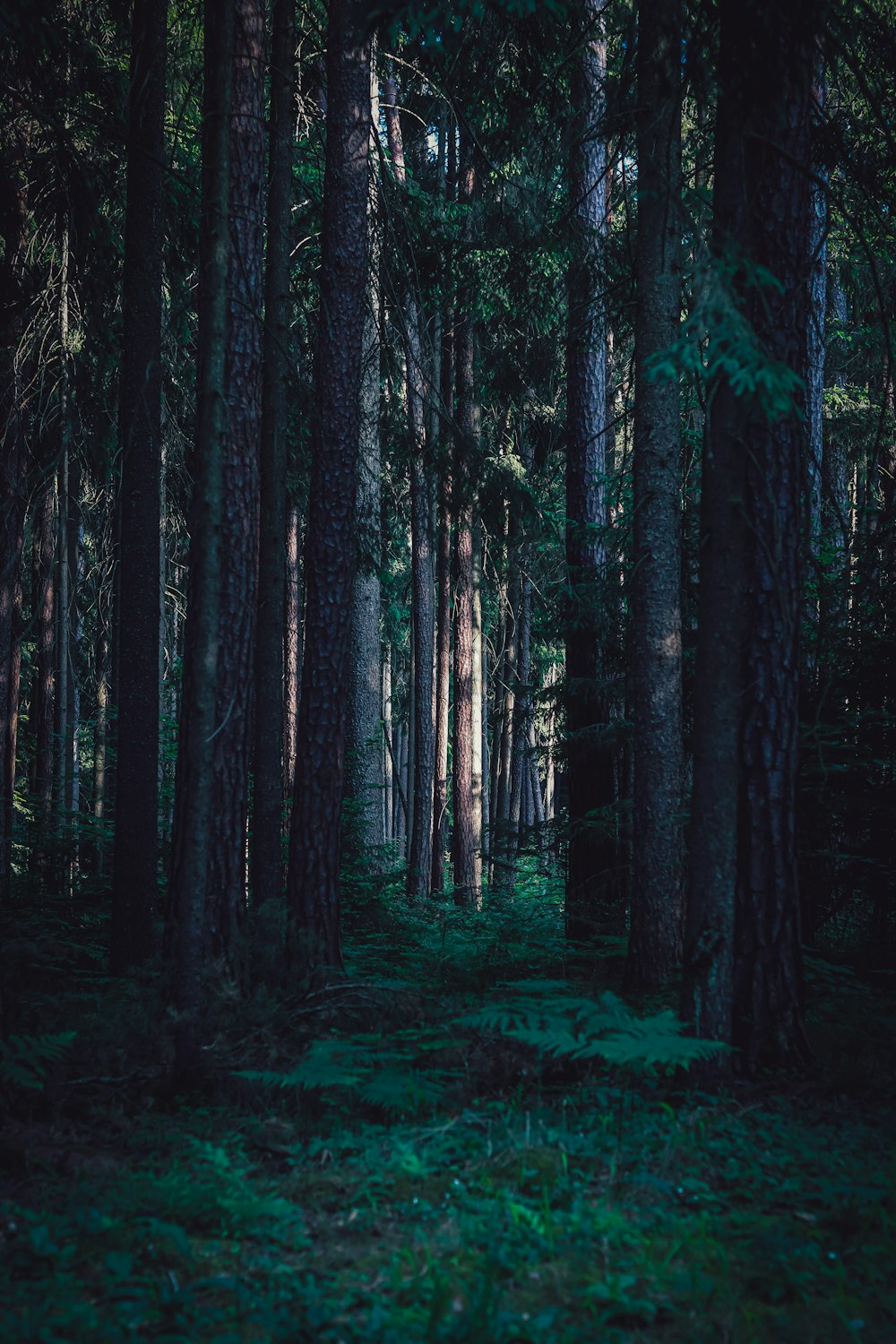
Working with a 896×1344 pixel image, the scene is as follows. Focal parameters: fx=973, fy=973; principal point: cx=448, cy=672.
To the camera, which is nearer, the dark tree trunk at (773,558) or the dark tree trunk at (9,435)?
the dark tree trunk at (773,558)

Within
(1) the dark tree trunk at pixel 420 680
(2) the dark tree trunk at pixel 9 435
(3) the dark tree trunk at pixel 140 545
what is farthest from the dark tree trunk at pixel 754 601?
(1) the dark tree trunk at pixel 420 680

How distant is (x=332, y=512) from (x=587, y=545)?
351 centimetres

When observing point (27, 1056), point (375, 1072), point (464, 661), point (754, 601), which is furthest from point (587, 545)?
point (464, 661)

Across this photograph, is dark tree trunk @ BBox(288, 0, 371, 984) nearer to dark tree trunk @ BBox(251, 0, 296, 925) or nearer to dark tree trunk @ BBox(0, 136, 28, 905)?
dark tree trunk @ BBox(251, 0, 296, 925)

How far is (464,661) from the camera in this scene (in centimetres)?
1916

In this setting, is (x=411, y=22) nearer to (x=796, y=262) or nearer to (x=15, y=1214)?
(x=796, y=262)

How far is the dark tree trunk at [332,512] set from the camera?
853cm

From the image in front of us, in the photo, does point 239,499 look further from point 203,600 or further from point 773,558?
point 773,558

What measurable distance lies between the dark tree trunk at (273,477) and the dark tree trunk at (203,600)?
9.43 feet

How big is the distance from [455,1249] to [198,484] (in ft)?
17.0

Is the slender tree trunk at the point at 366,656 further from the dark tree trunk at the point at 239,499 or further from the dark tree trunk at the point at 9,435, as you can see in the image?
the dark tree trunk at the point at 239,499

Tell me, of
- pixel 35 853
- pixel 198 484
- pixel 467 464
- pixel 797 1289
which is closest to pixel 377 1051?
pixel 797 1289

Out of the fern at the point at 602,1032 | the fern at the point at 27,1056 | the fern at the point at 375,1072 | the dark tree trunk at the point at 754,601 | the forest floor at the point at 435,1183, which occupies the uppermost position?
the dark tree trunk at the point at 754,601

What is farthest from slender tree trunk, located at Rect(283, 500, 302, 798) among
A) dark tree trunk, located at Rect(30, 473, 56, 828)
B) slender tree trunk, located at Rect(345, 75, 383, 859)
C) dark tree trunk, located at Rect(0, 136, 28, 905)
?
dark tree trunk, located at Rect(0, 136, 28, 905)
